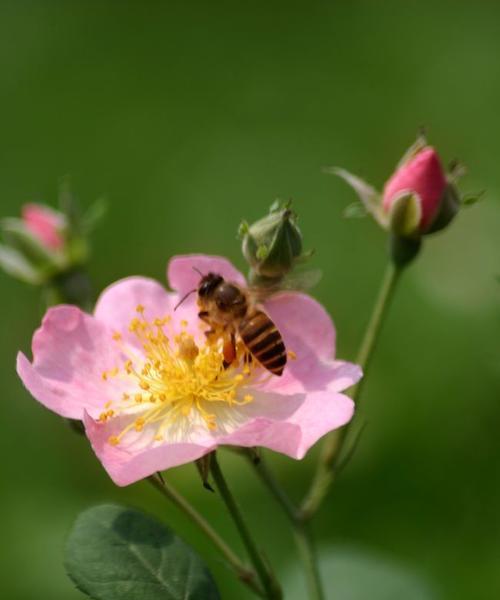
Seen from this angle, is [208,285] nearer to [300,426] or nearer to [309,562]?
[300,426]

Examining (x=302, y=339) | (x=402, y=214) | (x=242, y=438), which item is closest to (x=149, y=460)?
(x=242, y=438)

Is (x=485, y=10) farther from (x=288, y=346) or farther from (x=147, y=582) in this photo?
(x=147, y=582)

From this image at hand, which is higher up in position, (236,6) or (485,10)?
(236,6)

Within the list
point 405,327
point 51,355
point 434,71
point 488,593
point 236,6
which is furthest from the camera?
point 236,6

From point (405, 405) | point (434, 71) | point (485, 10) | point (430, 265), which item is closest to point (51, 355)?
point (405, 405)

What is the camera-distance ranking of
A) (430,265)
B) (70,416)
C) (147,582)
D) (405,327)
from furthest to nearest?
(430,265) → (405,327) → (70,416) → (147,582)

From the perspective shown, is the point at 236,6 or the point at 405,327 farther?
the point at 236,6
